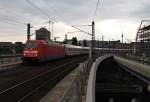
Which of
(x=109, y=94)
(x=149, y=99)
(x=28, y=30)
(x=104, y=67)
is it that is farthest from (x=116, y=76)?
(x=149, y=99)

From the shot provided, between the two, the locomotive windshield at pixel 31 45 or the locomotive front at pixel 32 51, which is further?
the locomotive windshield at pixel 31 45

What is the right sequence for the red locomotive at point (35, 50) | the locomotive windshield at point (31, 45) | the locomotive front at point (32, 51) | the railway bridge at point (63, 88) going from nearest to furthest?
the railway bridge at point (63, 88) < the locomotive front at point (32, 51) < the red locomotive at point (35, 50) < the locomotive windshield at point (31, 45)

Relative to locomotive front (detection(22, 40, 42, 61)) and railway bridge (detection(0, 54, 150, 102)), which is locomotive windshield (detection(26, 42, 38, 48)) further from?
railway bridge (detection(0, 54, 150, 102))

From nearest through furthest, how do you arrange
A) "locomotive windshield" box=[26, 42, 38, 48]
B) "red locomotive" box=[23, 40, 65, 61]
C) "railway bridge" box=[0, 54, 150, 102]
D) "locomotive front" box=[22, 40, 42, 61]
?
"railway bridge" box=[0, 54, 150, 102], "locomotive front" box=[22, 40, 42, 61], "red locomotive" box=[23, 40, 65, 61], "locomotive windshield" box=[26, 42, 38, 48]

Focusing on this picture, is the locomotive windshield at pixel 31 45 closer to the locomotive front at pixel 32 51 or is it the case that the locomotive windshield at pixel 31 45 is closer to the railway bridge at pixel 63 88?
the locomotive front at pixel 32 51

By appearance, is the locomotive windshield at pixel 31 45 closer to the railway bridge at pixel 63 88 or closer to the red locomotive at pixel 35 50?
the red locomotive at pixel 35 50

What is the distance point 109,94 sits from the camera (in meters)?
43.0

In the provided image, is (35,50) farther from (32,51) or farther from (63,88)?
(63,88)

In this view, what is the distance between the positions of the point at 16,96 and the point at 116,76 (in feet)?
182

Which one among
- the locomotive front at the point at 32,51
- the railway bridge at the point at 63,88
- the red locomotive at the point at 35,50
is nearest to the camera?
the railway bridge at the point at 63,88

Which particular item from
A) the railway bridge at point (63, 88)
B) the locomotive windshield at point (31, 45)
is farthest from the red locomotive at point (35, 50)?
the railway bridge at point (63, 88)

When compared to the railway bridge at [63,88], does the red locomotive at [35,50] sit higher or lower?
higher

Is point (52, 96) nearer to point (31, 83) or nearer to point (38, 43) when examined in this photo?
point (31, 83)

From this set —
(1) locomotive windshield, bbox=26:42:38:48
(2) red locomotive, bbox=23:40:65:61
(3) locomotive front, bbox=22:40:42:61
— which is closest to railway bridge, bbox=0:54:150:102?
(2) red locomotive, bbox=23:40:65:61
